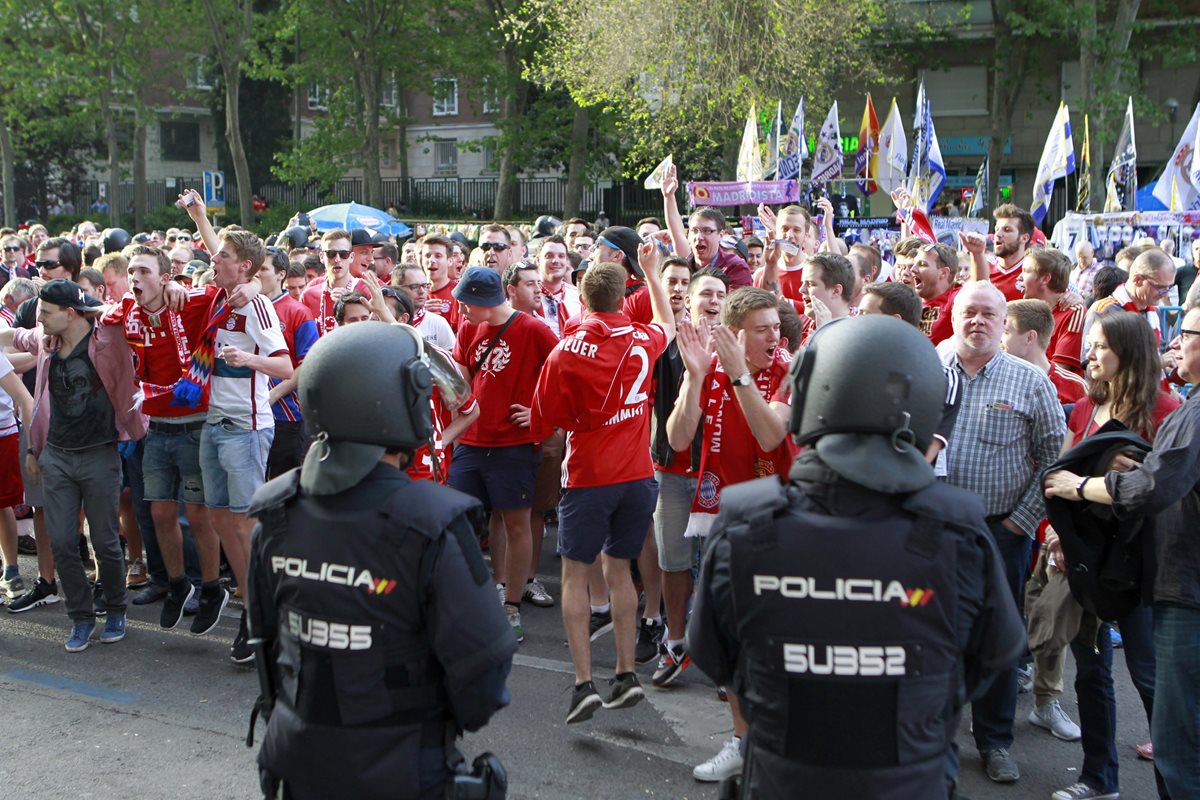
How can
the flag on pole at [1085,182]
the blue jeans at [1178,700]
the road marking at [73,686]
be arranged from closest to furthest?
the blue jeans at [1178,700] → the road marking at [73,686] → the flag on pole at [1085,182]

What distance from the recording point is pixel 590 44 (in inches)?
1023

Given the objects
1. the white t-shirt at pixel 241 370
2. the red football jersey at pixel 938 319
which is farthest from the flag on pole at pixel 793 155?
the white t-shirt at pixel 241 370

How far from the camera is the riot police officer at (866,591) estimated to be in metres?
2.67

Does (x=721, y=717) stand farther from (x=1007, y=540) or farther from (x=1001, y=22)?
(x=1001, y=22)

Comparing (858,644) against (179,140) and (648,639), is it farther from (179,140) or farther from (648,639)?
(179,140)

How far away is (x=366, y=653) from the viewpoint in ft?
9.66

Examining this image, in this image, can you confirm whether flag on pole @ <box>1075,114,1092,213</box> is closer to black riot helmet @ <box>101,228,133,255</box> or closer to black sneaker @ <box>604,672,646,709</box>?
black riot helmet @ <box>101,228,133,255</box>

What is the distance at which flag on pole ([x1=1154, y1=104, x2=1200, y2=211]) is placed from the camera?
13047 mm

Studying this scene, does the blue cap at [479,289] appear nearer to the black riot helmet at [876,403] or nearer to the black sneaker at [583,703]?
the black sneaker at [583,703]

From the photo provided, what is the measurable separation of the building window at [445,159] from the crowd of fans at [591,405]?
46.4 m

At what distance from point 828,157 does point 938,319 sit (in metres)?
9.46

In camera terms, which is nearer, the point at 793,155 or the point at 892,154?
the point at 892,154

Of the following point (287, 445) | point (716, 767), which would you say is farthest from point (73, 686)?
point (716, 767)

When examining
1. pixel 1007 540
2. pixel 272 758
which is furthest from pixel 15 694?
pixel 1007 540
